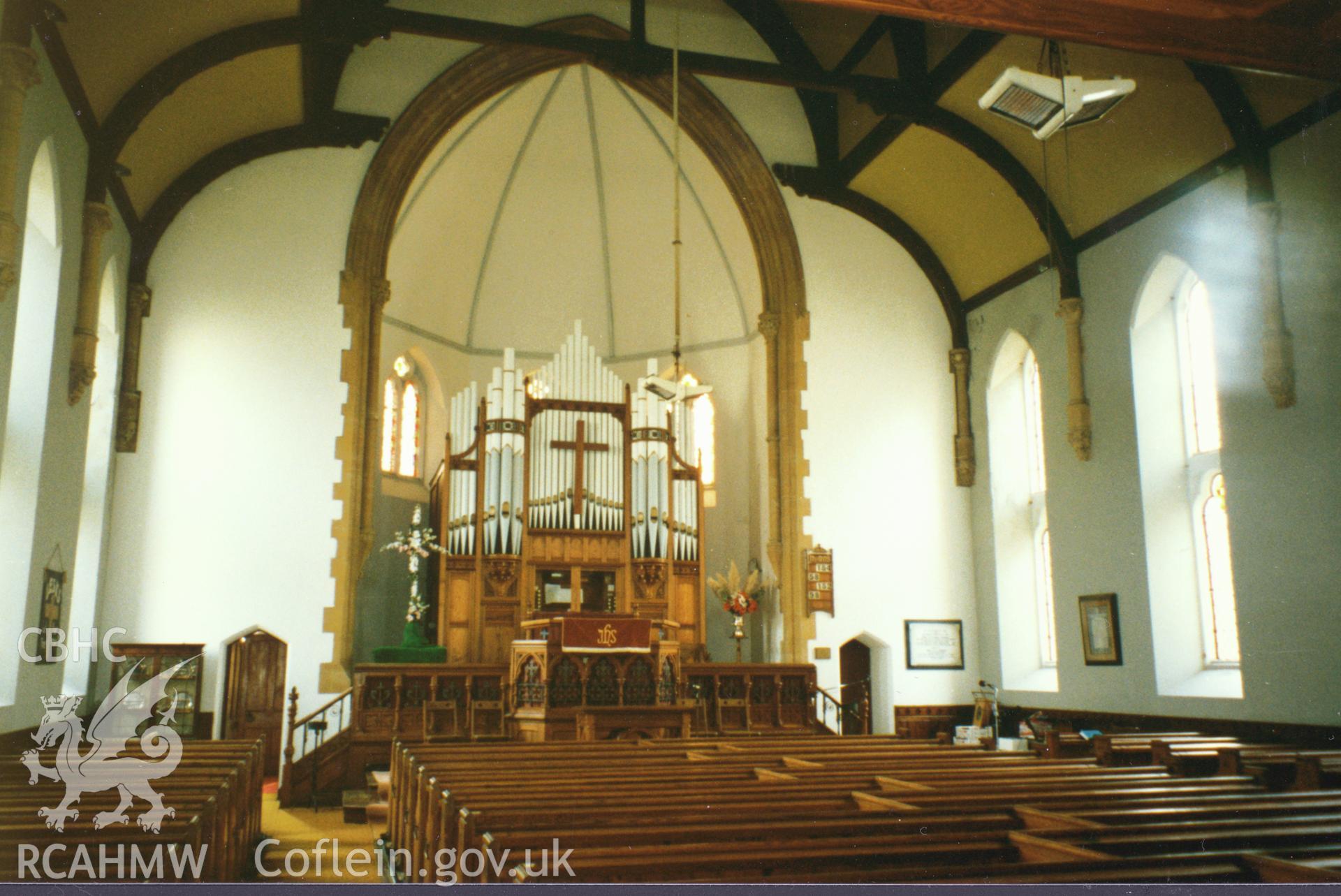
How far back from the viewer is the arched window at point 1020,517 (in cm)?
1348

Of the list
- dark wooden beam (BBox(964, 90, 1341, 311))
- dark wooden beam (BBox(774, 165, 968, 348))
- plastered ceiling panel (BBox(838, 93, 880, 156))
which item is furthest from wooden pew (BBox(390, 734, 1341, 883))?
plastered ceiling panel (BBox(838, 93, 880, 156))

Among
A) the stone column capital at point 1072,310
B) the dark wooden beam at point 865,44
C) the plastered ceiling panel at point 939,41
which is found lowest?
the stone column capital at point 1072,310

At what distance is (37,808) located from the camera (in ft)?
13.7

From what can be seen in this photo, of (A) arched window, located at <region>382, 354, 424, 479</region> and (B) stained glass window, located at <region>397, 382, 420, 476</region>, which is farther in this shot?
(B) stained glass window, located at <region>397, 382, 420, 476</region>

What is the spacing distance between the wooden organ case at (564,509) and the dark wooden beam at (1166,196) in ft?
14.9

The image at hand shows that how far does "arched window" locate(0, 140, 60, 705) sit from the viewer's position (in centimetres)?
800

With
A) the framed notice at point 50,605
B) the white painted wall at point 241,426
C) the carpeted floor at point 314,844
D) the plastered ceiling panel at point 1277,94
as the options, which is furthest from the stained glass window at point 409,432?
the plastered ceiling panel at point 1277,94

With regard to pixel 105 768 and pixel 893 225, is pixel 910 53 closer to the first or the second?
pixel 893 225

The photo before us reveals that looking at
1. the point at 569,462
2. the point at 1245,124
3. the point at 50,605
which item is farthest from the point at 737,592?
the point at 50,605

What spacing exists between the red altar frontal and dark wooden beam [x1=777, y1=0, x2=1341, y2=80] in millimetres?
5995

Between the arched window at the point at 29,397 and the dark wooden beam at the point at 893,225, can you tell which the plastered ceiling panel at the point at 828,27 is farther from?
the arched window at the point at 29,397

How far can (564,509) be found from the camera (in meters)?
13.8

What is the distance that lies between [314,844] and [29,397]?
423 cm

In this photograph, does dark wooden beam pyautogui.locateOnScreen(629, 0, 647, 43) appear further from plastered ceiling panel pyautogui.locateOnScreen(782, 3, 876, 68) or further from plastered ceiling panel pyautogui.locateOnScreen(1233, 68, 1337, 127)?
plastered ceiling panel pyautogui.locateOnScreen(1233, 68, 1337, 127)
